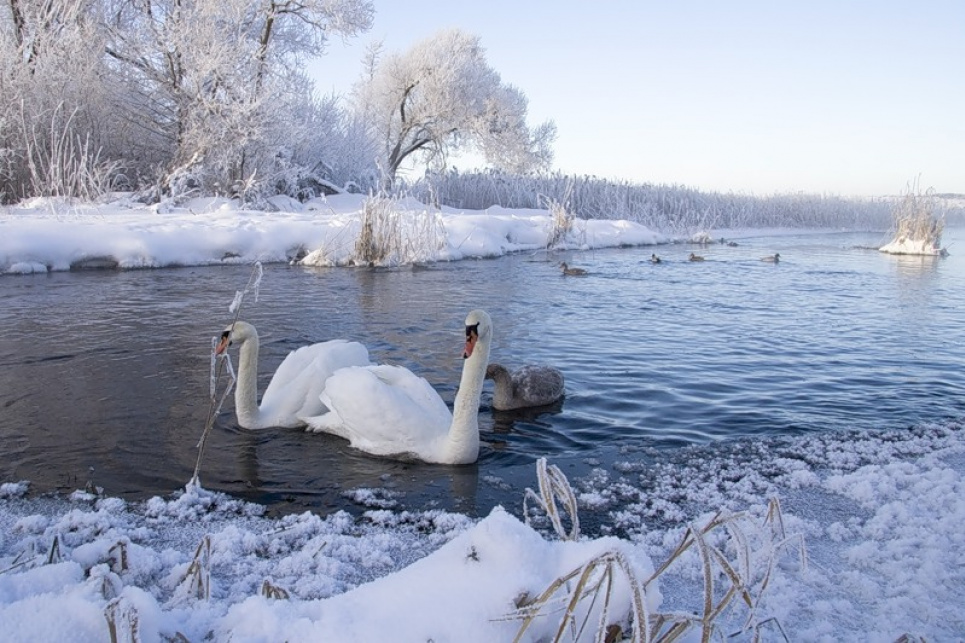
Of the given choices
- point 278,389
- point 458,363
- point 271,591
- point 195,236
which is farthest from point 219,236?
point 271,591

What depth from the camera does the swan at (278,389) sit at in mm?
5156

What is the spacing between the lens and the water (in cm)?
458

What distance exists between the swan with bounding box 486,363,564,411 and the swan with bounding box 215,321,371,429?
1193 mm

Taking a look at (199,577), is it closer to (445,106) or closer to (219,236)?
(219,236)

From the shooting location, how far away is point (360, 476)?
4.50 m

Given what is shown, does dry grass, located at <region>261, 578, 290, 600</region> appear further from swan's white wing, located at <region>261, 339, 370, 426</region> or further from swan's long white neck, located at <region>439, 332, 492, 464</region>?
swan's white wing, located at <region>261, 339, 370, 426</region>

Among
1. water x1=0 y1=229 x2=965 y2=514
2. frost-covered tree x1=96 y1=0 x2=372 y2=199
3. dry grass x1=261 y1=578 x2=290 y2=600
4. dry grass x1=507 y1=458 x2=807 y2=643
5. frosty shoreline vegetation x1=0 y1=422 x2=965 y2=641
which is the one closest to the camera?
dry grass x1=507 y1=458 x2=807 y2=643

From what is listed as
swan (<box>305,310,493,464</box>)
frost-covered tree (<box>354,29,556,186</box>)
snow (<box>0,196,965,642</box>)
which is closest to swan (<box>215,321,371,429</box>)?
swan (<box>305,310,493,464</box>)

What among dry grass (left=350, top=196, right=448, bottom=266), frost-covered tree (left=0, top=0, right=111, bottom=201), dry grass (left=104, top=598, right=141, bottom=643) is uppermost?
frost-covered tree (left=0, top=0, right=111, bottom=201)

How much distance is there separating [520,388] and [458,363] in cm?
152

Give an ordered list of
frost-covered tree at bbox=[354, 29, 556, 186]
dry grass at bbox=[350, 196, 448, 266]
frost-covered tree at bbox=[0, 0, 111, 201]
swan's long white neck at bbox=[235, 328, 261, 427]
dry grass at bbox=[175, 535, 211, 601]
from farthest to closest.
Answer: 1. frost-covered tree at bbox=[354, 29, 556, 186]
2. frost-covered tree at bbox=[0, 0, 111, 201]
3. dry grass at bbox=[350, 196, 448, 266]
4. swan's long white neck at bbox=[235, 328, 261, 427]
5. dry grass at bbox=[175, 535, 211, 601]

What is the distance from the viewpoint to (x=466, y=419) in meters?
4.61

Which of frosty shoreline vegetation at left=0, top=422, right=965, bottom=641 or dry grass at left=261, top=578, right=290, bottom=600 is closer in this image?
frosty shoreline vegetation at left=0, top=422, right=965, bottom=641

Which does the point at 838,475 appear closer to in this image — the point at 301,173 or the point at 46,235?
the point at 46,235
